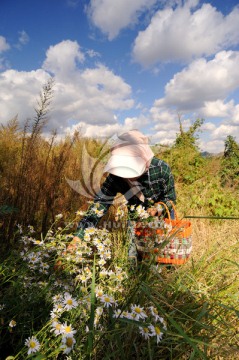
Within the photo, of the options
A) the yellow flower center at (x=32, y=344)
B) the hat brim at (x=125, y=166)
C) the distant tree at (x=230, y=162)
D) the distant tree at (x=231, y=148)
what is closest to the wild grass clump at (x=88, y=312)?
the yellow flower center at (x=32, y=344)

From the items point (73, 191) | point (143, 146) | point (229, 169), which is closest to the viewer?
point (143, 146)

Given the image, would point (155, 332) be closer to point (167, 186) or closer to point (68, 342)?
point (68, 342)

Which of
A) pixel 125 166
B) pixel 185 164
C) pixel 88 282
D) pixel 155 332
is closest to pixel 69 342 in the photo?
pixel 155 332

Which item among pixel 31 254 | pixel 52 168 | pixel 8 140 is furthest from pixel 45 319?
pixel 8 140

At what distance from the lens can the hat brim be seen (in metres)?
2.20

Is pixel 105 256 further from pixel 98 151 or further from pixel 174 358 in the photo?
pixel 98 151

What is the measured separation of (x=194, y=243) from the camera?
3152 millimetres

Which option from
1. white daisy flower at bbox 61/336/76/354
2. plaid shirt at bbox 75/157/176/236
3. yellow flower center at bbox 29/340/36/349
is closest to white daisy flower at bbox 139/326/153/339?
white daisy flower at bbox 61/336/76/354

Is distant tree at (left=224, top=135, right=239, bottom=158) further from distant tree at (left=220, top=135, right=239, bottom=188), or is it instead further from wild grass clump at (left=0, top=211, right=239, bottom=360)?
wild grass clump at (left=0, top=211, right=239, bottom=360)

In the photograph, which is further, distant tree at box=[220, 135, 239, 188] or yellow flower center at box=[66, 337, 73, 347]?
distant tree at box=[220, 135, 239, 188]

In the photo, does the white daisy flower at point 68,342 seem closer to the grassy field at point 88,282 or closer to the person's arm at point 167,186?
the grassy field at point 88,282

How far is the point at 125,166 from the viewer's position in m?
2.20

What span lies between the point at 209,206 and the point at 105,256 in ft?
11.9

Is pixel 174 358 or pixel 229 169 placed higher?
pixel 229 169
